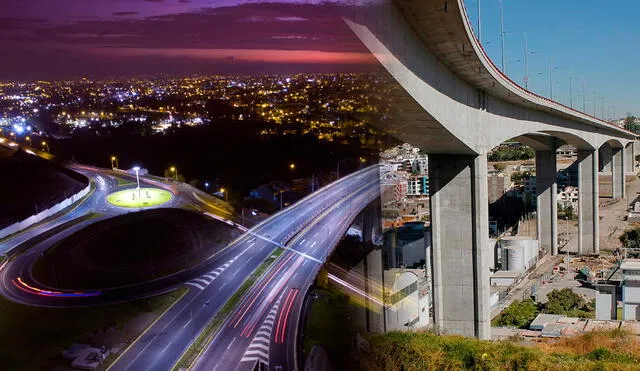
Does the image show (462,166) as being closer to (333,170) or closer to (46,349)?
(333,170)

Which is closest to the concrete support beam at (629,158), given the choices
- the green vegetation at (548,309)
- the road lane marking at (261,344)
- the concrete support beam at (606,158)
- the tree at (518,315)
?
the concrete support beam at (606,158)

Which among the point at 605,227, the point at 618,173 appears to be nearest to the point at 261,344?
the point at 605,227

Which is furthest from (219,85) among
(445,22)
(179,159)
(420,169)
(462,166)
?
(420,169)

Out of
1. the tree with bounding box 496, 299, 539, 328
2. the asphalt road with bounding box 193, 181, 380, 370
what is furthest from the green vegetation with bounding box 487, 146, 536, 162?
the asphalt road with bounding box 193, 181, 380, 370

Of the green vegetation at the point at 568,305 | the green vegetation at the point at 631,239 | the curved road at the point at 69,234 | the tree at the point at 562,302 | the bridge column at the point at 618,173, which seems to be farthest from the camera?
the bridge column at the point at 618,173

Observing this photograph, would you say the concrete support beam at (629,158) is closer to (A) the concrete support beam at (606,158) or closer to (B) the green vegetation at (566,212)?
(A) the concrete support beam at (606,158)

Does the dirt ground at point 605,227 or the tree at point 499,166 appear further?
the tree at point 499,166

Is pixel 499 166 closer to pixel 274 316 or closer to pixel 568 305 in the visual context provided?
pixel 568 305

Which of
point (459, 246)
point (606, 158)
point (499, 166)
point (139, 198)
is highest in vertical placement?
point (139, 198)
